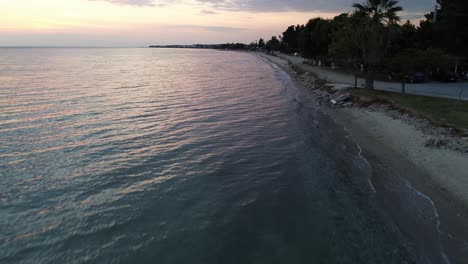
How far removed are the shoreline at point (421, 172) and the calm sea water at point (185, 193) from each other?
29.7 inches

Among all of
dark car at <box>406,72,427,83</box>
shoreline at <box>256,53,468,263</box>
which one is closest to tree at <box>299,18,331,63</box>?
dark car at <box>406,72,427,83</box>

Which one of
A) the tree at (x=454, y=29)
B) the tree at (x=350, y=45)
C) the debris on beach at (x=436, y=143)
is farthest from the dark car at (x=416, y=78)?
the debris on beach at (x=436, y=143)

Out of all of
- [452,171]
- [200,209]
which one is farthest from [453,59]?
[200,209]

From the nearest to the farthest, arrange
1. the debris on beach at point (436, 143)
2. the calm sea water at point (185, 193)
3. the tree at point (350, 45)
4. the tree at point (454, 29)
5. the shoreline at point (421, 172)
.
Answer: the calm sea water at point (185, 193) < the shoreline at point (421, 172) < the debris on beach at point (436, 143) < the tree at point (350, 45) < the tree at point (454, 29)

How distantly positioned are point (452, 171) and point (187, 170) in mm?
10911

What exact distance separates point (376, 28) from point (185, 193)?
28.1 metres

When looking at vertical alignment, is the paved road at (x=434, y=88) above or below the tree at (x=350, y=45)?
below

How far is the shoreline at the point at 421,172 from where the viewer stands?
9195mm

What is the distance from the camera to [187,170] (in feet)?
46.8

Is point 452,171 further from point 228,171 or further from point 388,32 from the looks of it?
point 388,32

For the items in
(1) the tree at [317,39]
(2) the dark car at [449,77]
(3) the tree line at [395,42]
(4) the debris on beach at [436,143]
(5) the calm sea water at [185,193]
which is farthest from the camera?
(1) the tree at [317,39]

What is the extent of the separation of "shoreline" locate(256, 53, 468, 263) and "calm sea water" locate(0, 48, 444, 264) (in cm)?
75

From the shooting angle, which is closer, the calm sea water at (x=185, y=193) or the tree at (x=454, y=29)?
the calm sea water at (x=185, y=193)

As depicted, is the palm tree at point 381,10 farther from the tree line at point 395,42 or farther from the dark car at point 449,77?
the dark car at point 449,77
